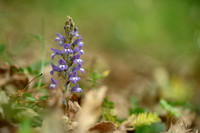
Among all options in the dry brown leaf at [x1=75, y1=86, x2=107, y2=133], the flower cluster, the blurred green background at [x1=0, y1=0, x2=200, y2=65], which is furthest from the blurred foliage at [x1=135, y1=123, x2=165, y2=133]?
the blurred green background at [x1=0, y1=0, x2=200, y2=65]

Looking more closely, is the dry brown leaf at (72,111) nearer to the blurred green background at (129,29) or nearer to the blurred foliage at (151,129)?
the blurred foliage at (151,129)

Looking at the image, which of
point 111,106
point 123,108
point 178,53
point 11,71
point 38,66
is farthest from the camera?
point 178,53

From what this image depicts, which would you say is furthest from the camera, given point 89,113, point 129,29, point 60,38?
point 129,29

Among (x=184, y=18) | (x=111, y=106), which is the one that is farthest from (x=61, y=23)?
(x=111, y=106)

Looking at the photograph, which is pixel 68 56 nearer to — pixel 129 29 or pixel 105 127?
pixel 105 127

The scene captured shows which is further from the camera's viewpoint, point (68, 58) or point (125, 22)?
point (125, 22)

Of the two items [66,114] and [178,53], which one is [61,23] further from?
[66,114]

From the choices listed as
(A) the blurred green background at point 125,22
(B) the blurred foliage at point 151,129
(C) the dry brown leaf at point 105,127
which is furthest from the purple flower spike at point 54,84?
(A) the blurred green background at point 125,22

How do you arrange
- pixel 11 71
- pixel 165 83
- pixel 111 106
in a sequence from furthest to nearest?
pixel 165 83
pixel 11 71
pixel 111 106

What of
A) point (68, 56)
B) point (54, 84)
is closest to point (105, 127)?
point (54, 84)

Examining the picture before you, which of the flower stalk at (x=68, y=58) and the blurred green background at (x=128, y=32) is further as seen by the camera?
the blurred green background at (x=128, y=32)

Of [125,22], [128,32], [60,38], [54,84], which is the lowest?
[54,84]
